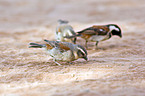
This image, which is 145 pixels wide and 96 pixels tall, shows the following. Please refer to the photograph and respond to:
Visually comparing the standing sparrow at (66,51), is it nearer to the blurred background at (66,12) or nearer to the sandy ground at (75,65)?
the sandy ground at (75,65)

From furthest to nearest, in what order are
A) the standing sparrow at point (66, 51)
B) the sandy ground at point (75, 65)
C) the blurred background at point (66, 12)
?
the blurred background at point (66, 12) → the standing sparrow at point (66, 51) → the sandy ground at point (75, 65)

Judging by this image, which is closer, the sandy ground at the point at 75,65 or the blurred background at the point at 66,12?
the sandy ground at the point at 75,65

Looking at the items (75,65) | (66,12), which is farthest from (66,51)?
(66,12)

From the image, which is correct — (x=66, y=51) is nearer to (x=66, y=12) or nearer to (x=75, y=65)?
(x=75, y=65)

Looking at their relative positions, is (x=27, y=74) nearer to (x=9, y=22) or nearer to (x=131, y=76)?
(x=131, y=76)

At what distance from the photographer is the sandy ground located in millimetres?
4125

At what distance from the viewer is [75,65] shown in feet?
19.4

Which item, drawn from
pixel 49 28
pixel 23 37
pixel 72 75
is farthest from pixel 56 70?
pixel 49 28

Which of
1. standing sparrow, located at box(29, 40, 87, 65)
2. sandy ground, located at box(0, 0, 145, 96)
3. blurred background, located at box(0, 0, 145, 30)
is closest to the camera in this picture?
sandy ground, located at box(0, 0, 145, 96)

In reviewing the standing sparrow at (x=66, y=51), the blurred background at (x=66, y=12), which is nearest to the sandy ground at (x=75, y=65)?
the blurred background at (x=66, y=12)

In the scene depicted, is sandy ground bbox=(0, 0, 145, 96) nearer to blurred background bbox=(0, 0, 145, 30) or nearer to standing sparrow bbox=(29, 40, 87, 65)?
blurred background bbox=(0, 0, 145, 30)

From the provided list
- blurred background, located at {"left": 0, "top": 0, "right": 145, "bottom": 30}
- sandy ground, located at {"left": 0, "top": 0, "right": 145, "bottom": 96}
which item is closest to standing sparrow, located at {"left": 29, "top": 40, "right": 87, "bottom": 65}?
sandy ground, located at {"left": 0, "top": 0, "right": 145, "bottom": 96}

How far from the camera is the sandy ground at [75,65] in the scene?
412 cm

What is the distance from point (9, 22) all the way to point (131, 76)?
10525mm
